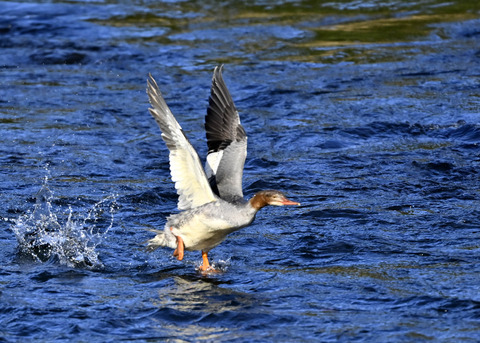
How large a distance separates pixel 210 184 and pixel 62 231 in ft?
5.19

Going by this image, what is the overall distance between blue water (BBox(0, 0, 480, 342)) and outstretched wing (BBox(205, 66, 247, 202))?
705mm

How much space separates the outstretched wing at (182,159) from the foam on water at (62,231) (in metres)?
1.02

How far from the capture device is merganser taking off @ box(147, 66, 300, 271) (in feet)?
22.0

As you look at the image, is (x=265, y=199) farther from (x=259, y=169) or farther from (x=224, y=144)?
(x=259, y=169)

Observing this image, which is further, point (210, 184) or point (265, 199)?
point (210, 184)

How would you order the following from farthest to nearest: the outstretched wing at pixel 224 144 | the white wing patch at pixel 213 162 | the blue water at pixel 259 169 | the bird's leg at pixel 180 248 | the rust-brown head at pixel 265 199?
1. the white wing patch at pixel 213 162
2. the outstretched wing at pixel 224 144
3. the bird's leg at pixel 180 248
4. the rust-brown head at pixel 265 199
5. the blue water at pixel 259 169

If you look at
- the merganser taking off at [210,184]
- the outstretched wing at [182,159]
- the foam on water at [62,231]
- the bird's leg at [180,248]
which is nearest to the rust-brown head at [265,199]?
the merganser taking off at [210,184]

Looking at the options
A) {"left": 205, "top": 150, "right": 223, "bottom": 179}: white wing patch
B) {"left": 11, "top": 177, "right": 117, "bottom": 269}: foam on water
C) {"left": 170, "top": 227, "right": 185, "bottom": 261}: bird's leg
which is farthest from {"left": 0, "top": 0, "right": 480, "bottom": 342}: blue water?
{"left": 205, "top": 150, "right": 223, "bottom": 179}: white wing patch

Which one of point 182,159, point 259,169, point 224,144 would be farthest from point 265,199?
point 259,169

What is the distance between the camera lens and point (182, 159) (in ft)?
22.4

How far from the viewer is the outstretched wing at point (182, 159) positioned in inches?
261

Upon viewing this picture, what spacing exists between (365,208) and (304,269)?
1.74m

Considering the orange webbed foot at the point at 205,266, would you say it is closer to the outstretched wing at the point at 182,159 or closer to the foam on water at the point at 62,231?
the outstretched wing at the point at 182,159

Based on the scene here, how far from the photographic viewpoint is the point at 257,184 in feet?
31.6
